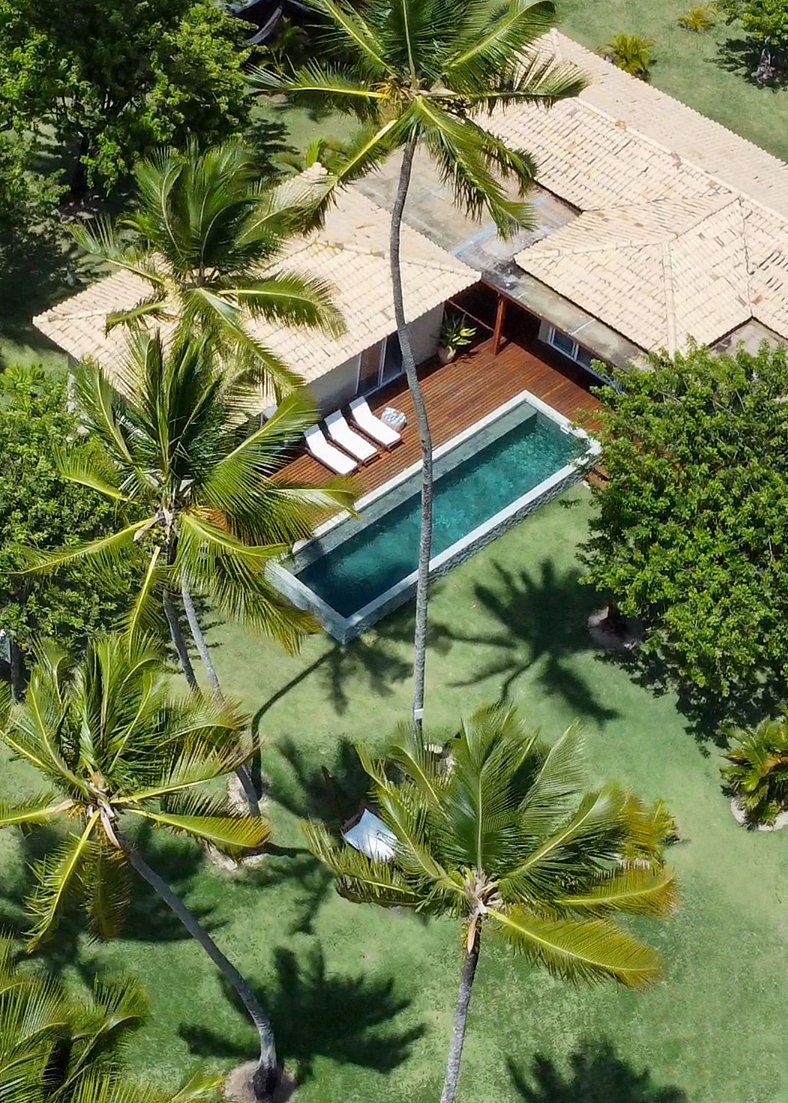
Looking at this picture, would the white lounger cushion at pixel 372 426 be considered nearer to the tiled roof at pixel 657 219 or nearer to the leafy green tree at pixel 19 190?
the tiled roof at pixel 657 219

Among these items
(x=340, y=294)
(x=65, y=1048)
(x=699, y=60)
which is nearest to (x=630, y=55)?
(x=699, y=60)

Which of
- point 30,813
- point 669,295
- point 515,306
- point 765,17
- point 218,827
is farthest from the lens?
point 765,17

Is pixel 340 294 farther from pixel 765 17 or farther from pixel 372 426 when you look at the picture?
pixel 765 17

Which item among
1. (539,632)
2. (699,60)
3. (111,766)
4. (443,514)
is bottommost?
(539,632)

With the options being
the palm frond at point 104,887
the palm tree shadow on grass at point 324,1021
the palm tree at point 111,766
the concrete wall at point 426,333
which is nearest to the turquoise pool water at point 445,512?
the concrete wall at point 426,333

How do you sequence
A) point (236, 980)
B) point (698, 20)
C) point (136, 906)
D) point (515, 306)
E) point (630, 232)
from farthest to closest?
1. point (698, 20)
2. point (515, 306)
3. point (630, 232)
4. point (136, 906)
5. point (236, 980)

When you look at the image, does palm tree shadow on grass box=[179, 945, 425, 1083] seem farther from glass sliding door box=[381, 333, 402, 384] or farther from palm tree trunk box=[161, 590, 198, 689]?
glass sliding door box=[381, 333, 402, 384]

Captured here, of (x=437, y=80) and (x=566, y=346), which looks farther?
(x=566, y=346)

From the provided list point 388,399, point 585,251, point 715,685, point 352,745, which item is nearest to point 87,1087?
point 352,745
